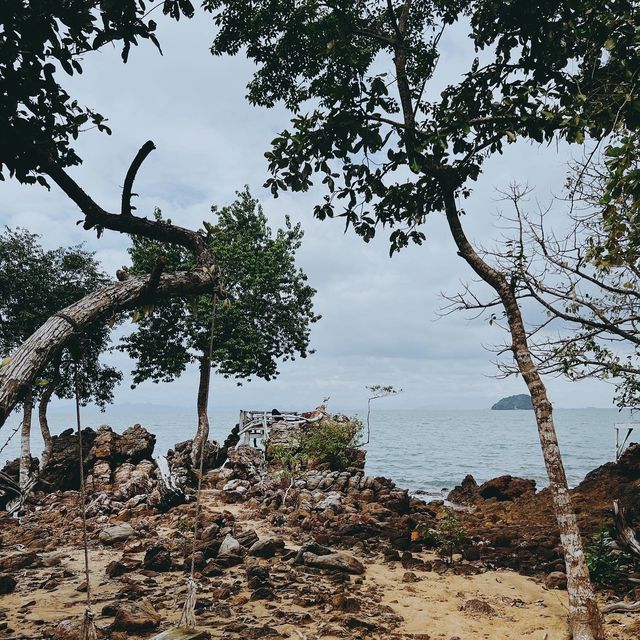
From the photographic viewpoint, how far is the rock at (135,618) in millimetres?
5883

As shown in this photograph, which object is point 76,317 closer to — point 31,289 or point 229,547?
point 229,547

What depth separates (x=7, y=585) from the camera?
7566 mm

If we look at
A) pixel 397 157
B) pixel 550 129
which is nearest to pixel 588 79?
pixel 550 129

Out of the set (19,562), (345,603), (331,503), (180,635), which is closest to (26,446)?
(19,562)

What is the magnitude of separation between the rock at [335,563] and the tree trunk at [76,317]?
5.96 m

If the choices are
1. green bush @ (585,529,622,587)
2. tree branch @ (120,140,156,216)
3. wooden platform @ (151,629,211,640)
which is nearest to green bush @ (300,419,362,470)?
green bush @ (585,529,622,587)

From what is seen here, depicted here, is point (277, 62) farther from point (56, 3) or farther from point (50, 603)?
point (50, 603)

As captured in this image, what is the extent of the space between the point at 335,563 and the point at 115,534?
549 centimetres

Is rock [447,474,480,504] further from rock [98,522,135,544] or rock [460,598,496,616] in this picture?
rock [98,522,135,544]

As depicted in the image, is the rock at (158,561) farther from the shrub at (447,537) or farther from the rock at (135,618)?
the shrub at (447,537)

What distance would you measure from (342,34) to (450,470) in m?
34.8

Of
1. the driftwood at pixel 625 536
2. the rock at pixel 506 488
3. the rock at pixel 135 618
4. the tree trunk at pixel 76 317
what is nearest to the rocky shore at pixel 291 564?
the rock at pixel 135 618

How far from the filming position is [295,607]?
6801 mm

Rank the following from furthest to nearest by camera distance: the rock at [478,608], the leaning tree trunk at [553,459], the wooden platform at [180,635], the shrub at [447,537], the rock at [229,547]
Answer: the shrub at [447,537], the rock at [229,547], the rock at [478,608], the leaning tree trunk at [553,459], the wooden platform at [180,635]
